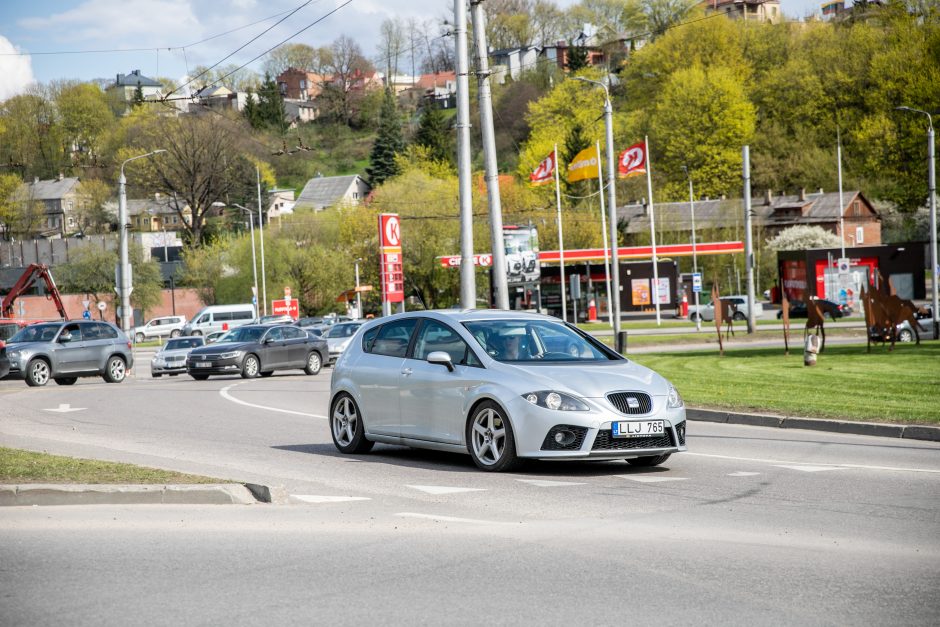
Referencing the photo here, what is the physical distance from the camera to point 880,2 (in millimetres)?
92625

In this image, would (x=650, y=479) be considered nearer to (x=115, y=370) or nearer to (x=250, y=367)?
(x=250, y=367)

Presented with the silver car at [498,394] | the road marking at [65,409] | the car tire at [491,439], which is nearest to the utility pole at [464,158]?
the road marking at [65,409]

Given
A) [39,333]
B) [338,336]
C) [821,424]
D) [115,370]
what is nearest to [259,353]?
[115,370]

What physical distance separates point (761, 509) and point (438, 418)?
12.5 feet

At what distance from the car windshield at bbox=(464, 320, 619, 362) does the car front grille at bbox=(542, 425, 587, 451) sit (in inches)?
41.4

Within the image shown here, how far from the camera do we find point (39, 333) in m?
32.3

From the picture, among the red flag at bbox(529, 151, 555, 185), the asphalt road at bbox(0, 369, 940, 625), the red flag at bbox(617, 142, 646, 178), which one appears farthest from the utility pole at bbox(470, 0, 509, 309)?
the red flag at bbox(529, 151, 555, 185)

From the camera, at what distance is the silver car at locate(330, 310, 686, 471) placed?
10.8m

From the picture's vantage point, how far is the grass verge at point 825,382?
54.1 ft

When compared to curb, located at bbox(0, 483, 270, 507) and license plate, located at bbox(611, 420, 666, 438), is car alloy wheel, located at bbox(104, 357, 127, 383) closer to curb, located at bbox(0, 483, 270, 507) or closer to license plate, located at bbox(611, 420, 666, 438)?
curb, located at bbox(0, 483, 270, 507)

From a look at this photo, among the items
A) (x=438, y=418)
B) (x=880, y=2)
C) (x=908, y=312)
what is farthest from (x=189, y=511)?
(x=880, y=2)

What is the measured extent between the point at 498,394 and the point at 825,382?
11412 mm

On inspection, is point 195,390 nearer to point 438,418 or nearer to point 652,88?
point 438,418

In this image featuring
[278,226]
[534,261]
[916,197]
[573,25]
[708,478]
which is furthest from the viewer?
[573,25]
